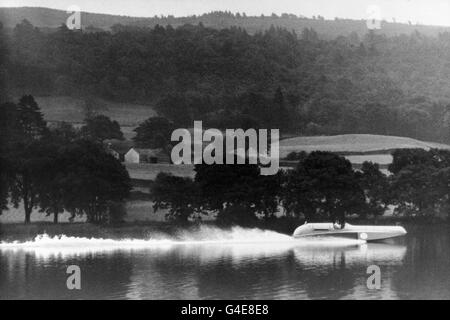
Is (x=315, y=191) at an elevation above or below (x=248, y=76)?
below

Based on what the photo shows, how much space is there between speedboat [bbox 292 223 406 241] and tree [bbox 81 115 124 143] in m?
6.78

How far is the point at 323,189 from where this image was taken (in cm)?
2809

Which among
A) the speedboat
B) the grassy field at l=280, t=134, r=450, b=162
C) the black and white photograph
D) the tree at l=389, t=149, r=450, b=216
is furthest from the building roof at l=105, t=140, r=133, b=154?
the tree at l=389, t=149, r=450, b=216

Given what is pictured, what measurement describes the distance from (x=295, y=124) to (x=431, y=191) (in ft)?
16.1

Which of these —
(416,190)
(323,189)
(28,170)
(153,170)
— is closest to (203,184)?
(153,170)

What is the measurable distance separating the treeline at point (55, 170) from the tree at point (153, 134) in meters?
1.14

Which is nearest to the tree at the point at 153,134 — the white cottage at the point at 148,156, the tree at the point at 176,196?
the white cottage at the point at 148,156

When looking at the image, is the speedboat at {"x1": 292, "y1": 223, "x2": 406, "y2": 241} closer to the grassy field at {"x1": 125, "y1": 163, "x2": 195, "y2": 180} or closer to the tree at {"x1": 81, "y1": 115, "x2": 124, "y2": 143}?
the grassy field at {"x1": 125, "y1": 163, "x2": 195, "y2": 180}

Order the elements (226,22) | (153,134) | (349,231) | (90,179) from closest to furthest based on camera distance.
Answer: (90,179)
(349,231)
(153,134)
(226,22)

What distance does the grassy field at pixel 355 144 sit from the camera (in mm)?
29062

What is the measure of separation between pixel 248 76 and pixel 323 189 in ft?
15.7

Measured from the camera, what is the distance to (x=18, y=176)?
28.8 metres

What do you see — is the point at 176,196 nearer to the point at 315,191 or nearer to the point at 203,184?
the point at 203,184
